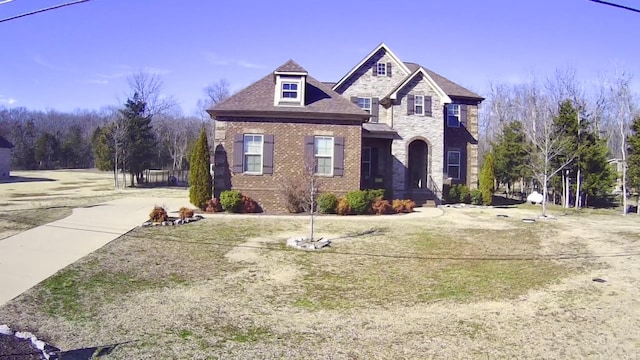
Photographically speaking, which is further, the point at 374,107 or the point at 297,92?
the point at 374,107

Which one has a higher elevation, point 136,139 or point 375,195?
point 136,139

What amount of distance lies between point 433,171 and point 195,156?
12877mm

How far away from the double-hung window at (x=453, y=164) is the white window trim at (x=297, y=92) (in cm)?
1082

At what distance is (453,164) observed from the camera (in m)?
26.1

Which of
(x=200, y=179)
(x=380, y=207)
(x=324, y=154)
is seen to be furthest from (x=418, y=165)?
(x=200, y=179)

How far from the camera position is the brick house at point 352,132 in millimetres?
19484

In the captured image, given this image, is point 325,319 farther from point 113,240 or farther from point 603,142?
point 603,142

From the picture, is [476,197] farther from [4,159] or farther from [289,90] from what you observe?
[4,159]

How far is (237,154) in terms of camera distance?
19.5 m

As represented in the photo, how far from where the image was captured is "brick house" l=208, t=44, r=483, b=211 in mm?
19484

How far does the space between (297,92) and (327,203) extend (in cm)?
531

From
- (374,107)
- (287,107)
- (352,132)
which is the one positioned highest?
(374,107)

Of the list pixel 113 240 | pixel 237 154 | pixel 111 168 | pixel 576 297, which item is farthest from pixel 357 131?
pixel 111 168

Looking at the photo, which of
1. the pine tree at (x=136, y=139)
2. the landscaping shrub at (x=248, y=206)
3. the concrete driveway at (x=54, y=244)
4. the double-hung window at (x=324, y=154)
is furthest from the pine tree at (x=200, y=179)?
the pine tree at (x=136, y=139)
